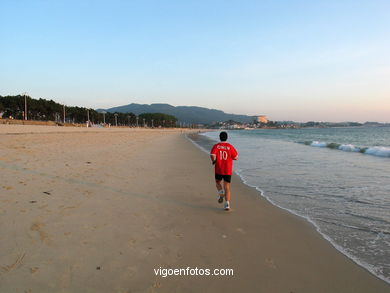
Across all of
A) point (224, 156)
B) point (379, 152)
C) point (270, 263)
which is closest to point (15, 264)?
point (270, 263)

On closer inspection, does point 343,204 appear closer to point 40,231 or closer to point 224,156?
point 224,156

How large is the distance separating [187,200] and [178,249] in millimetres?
2790

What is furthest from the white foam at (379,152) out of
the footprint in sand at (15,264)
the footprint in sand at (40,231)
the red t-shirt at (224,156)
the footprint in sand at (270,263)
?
the footprint in sand at (15,264)

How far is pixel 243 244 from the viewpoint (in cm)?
416

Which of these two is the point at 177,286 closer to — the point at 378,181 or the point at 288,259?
the point at 288,259

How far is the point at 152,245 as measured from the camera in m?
3.97

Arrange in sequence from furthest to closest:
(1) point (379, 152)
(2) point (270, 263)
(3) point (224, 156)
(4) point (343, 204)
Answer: (1) point (379, 152) → (4) point (343, 204) → (3) point (224, 156) → (2) point (270, 263)

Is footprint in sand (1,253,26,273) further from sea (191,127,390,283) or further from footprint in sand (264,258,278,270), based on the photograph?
sea (191,127,390,283)

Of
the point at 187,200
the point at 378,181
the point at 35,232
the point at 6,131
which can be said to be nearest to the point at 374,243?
the point at 187,200

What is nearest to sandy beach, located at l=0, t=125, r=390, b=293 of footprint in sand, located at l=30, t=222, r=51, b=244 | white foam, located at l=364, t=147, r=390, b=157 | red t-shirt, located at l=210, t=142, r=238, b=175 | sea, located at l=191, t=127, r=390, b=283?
footprint in sand, located at l=30, t=222, r=51, b=244

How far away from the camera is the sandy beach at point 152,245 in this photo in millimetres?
3027

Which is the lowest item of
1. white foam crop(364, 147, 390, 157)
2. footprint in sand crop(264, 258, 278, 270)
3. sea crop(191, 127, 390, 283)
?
sea crop(191, 127, 390, 283)

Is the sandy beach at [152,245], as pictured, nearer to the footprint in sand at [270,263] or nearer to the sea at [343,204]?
the footprint in sand at [270,263]

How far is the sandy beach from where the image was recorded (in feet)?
9.93
